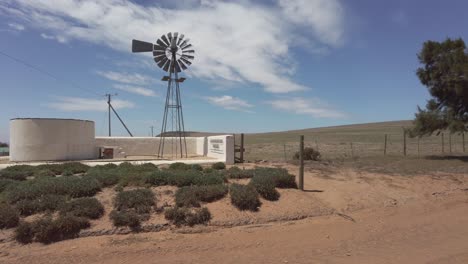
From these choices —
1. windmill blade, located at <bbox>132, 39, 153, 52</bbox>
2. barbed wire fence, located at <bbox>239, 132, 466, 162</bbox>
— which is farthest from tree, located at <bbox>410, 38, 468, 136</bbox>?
windmill blade, located at <bbox>132, 39, 153, 52</bbox>

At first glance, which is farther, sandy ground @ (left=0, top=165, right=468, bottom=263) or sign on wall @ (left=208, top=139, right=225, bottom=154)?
sign on wall @ (left=208, top=139, right=225, bottom=154)

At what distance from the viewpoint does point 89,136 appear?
25.4 metres

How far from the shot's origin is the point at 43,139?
22.7 meters

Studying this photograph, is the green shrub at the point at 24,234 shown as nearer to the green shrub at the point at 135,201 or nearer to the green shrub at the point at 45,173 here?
the green shrub at the point at 135,201

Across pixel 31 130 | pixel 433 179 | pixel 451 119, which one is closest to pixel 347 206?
pixel 433 179

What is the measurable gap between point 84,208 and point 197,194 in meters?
2.84

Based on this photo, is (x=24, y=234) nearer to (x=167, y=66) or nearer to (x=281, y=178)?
(x=281, y=178)

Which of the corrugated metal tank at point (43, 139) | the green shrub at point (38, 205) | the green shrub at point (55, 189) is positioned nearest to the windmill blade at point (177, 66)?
the corrugated metal tank at point (43, 139)

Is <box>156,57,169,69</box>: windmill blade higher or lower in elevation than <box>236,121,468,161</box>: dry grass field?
higher

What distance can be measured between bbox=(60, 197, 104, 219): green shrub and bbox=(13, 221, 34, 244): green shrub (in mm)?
887

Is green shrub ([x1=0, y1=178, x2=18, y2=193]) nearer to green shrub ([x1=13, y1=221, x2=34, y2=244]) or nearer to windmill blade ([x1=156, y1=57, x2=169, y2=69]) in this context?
green shrub ([x1=13, y1=221, x2=34, y2=244])

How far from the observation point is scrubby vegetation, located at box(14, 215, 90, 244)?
7.76 meters

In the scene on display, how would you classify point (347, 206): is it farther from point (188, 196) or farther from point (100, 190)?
point (100, 190)

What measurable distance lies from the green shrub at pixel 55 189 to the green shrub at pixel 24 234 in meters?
1.93
